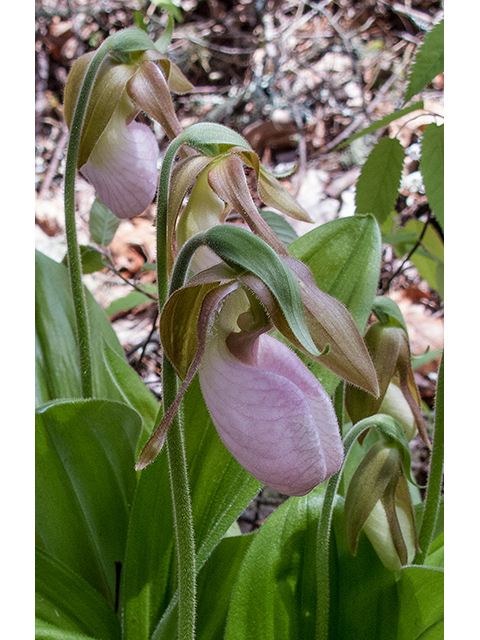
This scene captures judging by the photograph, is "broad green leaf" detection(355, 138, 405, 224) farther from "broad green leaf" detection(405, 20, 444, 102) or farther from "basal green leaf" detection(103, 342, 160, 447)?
"basal green leaf" detection(103, 342, 160, 447)

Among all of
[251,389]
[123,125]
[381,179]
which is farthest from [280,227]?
[251,389]

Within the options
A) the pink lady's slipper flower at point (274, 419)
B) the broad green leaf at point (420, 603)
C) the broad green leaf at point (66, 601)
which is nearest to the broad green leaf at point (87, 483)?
the broad green leaf at point (66, 601)

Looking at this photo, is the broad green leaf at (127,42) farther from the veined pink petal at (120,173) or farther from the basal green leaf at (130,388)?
the basal green leaf at (130,388)

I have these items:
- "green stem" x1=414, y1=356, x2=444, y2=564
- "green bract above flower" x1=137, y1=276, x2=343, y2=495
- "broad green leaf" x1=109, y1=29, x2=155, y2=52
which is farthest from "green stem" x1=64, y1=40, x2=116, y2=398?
"green stem" x1=414, y1=356, x2=444, y2=564

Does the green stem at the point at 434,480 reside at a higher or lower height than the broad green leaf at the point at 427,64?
lower

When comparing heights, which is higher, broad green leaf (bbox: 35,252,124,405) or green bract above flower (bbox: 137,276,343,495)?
green bract above flower (bbox: 137,276,343,495)
